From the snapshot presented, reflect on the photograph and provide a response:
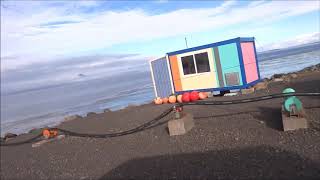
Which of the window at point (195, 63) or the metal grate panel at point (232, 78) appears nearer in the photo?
the metal grate panel at point (232, 78)

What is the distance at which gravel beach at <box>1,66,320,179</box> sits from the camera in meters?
6.79

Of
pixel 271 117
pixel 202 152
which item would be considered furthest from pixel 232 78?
pixel 202 152

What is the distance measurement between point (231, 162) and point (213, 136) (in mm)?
2279

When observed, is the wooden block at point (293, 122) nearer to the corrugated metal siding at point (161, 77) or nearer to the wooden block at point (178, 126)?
the wooden block at point (178, 126)

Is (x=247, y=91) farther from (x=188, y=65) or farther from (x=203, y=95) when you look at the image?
(x=188, y=65)

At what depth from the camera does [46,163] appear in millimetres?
10773

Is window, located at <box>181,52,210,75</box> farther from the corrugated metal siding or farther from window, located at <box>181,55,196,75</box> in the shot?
the corrugated metal siding

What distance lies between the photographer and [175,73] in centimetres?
1934

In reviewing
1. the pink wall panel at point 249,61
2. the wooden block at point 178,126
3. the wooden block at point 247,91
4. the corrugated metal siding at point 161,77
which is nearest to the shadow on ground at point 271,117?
the wooden block at point 178,126

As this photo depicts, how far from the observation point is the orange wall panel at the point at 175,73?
19.2 metres

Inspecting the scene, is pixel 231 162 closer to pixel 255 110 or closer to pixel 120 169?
pixel 120 169

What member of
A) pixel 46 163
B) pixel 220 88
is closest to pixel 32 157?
pixel 46 163

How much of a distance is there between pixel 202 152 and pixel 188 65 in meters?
10.9

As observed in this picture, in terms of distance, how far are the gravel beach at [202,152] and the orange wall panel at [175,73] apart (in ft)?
20.0
